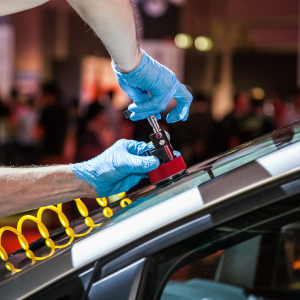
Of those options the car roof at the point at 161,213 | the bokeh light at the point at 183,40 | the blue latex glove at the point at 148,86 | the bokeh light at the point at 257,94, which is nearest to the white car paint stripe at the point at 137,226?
the car roof at the point at 161,213

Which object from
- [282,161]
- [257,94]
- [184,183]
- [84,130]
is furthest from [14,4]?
[257,94]

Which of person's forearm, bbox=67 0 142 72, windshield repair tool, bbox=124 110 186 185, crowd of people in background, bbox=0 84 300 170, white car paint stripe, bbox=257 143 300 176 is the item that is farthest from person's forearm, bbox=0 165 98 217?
crowd of people in background, bbox=0 84 300 170

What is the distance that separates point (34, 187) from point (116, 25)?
0.50 metres

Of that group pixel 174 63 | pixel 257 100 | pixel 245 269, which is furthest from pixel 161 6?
pixel 245 269

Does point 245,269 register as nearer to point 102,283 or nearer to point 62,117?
point 102,283

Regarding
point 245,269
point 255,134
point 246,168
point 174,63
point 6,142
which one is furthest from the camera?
point 174,63

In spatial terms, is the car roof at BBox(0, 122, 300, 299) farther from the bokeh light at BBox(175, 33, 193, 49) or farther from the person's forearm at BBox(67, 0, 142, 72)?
the bokeh light at BBox(175, 33, 193, 49)

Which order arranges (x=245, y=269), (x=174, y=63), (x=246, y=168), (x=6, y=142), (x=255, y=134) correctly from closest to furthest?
1. (x=246, y=168)
2. (x=245, y=269)
3. (x=6, y=142)
4. (x=255, y=134)
5. (x=174, y=63)

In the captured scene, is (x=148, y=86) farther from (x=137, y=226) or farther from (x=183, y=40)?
(x=183, y=40)

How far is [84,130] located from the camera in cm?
391

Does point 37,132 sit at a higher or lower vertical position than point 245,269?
higher

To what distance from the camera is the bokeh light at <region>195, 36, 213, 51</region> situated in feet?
29.9

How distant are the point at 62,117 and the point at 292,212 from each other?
13.0ft

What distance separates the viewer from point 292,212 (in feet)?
2.58
